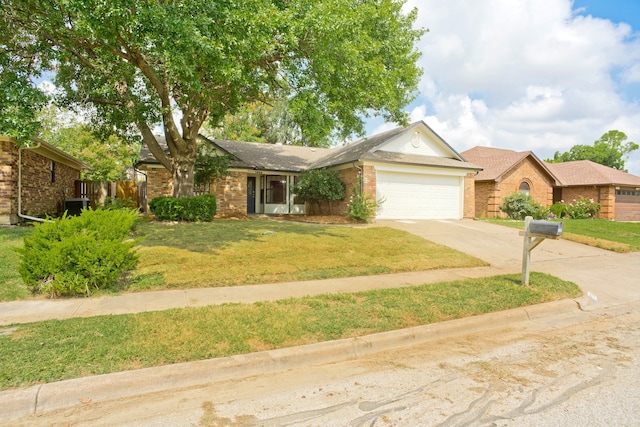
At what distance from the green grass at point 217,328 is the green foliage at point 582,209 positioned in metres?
22.5

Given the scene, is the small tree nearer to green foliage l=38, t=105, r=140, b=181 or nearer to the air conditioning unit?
the air conditioning unit

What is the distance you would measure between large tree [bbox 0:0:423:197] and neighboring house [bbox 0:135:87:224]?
2.48m

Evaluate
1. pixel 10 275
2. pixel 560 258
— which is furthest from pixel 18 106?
pixel 560 258

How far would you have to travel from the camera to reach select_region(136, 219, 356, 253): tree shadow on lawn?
9.83 meters

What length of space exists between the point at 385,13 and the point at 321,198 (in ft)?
29.4

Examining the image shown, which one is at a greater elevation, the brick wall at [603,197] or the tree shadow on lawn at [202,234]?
the brick wall at [603,197]

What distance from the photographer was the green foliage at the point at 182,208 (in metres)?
13.8

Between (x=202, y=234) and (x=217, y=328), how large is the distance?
701 cm

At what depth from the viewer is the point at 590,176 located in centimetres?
2723

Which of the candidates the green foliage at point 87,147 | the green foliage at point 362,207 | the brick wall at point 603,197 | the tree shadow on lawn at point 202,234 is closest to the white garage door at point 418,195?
the green foliage at point 362,207

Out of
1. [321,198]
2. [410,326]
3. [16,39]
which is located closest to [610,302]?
[410,326]

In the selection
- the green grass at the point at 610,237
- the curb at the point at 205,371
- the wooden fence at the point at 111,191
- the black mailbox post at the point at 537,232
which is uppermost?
the wooden fence at the point at 111,191

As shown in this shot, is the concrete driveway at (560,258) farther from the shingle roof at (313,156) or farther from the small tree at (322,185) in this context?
the shingle roof at (313,156)

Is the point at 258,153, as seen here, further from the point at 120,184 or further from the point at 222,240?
the point at 222,240
